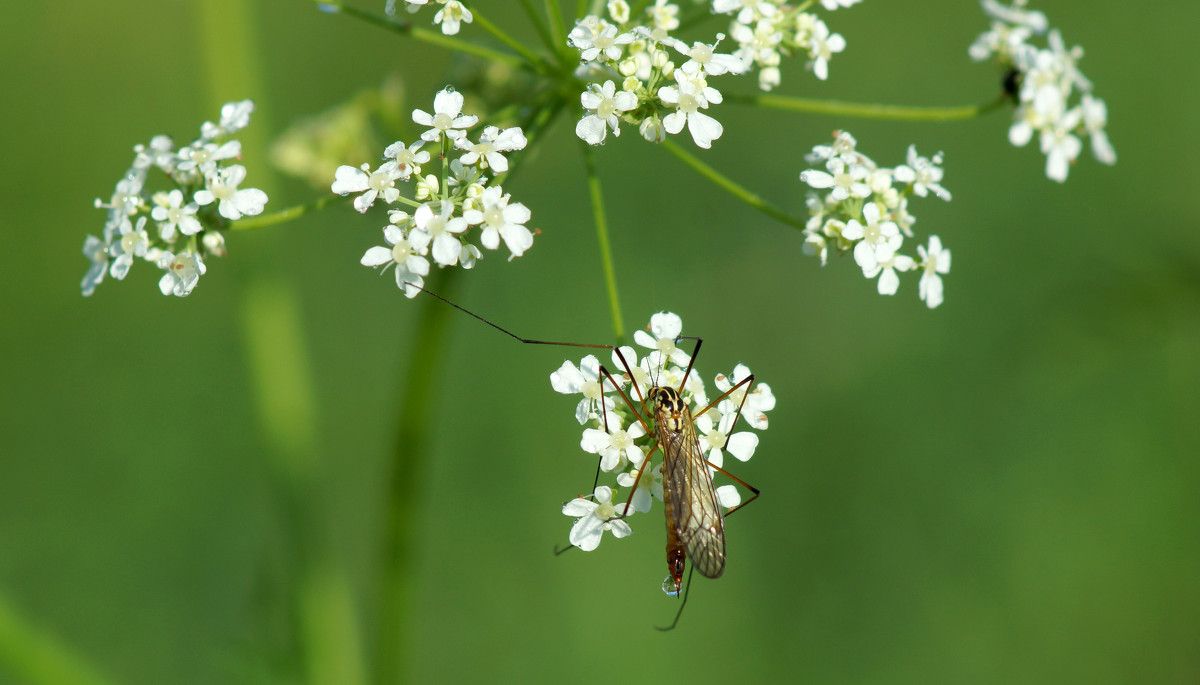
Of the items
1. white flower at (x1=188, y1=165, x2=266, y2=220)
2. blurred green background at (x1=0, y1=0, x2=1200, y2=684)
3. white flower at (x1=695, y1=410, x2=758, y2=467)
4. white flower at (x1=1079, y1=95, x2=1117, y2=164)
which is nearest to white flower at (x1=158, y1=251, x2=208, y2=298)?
white flower at (x1=188, y1=165, x2=266, y2=220)

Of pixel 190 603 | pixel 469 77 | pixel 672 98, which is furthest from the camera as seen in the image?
pixel 190 603

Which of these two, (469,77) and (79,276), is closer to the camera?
(469,77)

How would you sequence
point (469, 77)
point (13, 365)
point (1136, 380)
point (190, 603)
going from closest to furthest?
point (469, 77), point (190, 603), point (1136, 380), point (13, 365)

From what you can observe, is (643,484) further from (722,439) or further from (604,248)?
(604,248)

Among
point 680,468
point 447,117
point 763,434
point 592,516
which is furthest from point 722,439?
point 763,434

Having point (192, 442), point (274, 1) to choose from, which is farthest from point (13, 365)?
point (274, 1)

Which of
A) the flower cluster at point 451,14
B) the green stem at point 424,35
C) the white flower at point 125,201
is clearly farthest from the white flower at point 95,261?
the flower cluster at point 451,14

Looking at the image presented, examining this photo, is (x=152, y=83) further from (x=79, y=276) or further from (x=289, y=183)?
(x=79, y=276)
